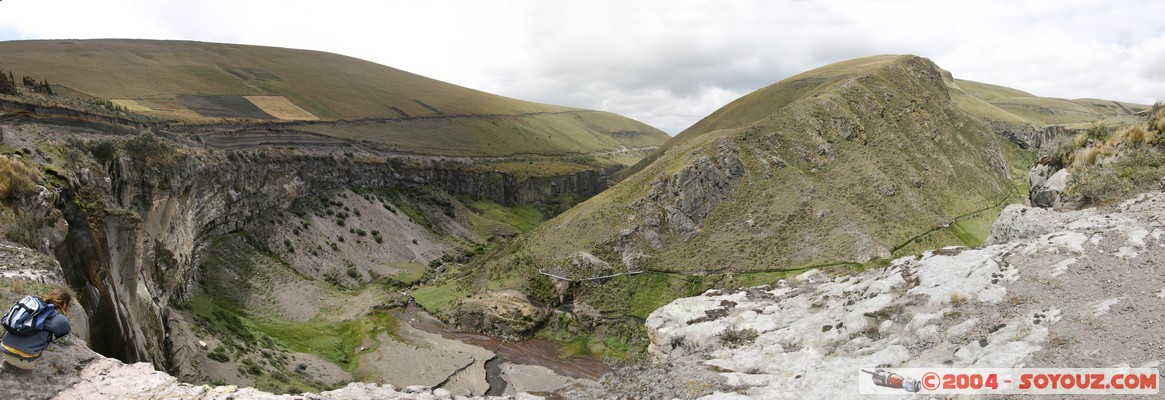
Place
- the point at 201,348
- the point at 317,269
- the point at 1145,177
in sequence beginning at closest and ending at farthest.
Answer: the point at 1145,177 < the point at 201,348 < the point at 317,269

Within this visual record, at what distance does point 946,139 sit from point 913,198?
63.3 feet

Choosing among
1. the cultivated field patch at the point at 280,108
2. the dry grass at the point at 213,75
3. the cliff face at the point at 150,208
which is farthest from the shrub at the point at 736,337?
the cultivated field patch at the point at 280,108

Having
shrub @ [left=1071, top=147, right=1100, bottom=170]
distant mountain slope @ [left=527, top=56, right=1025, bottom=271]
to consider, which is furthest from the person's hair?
distant mountain slope @ [left=527, top=56, right=1025, bottom=271]

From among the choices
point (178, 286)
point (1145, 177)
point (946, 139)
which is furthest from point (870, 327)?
point (946, 139)

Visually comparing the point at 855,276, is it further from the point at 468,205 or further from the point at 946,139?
the point at 468,205

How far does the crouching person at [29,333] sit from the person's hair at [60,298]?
2.12 meters

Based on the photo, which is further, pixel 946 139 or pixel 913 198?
pixel 946 139

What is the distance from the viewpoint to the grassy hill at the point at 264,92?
327ft

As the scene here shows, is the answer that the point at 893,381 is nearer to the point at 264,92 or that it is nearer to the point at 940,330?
the point at 940,330

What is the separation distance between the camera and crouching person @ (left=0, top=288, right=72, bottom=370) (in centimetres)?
1020

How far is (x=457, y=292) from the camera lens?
5984cm

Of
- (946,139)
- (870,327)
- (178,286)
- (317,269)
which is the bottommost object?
(317,269)

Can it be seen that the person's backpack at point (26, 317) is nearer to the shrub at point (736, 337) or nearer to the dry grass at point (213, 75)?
the shrub at point (736, 337)

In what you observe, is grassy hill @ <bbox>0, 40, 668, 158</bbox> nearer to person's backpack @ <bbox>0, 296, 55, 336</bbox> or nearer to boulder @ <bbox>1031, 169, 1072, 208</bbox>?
person's backpack @ <bbox>0, 296, 55, 336</bbox>
